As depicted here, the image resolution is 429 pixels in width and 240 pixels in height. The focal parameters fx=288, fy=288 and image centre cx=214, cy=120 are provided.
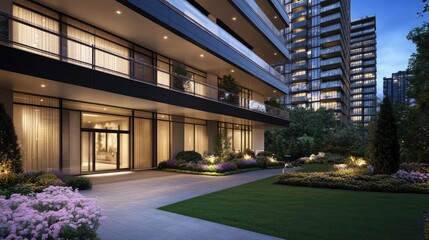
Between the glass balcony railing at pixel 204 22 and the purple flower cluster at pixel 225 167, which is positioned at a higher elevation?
the glass balcony railing at pixel 204 22

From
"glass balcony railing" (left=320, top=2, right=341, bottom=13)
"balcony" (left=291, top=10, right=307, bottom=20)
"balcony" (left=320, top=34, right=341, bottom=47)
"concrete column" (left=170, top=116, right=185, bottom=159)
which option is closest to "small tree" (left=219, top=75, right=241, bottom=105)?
"concrete column" (left=170, top=116, right=185, bottom=159)

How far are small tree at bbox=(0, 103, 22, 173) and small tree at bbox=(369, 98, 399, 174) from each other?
16342 mm

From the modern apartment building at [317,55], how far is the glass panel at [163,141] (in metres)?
63.5

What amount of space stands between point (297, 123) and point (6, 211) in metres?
45.5

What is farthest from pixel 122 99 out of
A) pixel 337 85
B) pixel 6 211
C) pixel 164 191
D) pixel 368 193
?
pixel 337 85

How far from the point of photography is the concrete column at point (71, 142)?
15.7 meters

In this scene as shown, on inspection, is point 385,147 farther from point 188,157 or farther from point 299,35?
point 299,35

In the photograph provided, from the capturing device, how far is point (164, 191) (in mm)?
11859

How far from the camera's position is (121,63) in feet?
56.5

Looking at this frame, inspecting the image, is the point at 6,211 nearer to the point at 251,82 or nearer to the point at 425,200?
the point at 425,200

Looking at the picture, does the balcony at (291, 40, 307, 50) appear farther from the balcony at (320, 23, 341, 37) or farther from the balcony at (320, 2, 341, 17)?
the balcony at (320, 2, 341, 17)

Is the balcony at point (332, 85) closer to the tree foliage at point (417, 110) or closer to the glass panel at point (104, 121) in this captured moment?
the tree foliage at point (417, 110)

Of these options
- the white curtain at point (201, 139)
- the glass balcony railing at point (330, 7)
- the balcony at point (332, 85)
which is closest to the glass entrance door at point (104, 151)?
the white curtain at point (201, 139)

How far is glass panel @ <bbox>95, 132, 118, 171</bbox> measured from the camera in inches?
711
